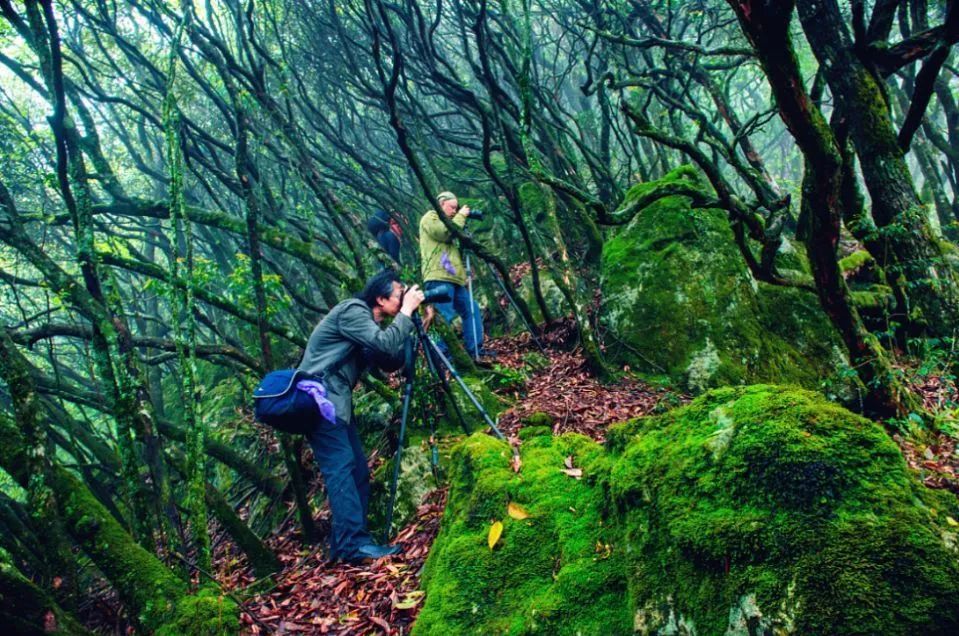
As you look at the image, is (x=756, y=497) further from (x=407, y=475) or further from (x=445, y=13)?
(x=445, y=13)

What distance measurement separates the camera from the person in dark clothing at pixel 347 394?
4.05m

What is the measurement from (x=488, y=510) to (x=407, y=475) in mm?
1924

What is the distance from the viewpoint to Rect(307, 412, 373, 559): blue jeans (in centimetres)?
405

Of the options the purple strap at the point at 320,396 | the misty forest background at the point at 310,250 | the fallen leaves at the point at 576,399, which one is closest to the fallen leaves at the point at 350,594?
the misty forest background at the point at 310,250

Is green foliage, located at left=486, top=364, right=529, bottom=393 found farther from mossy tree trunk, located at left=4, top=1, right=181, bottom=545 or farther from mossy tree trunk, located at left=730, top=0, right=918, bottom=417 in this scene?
mossy tree trunk, located at left=4, top=1, right=181, bottom=545

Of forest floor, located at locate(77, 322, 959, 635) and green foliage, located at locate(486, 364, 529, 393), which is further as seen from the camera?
green foliage, located at locate(486, 364, 529, 393)

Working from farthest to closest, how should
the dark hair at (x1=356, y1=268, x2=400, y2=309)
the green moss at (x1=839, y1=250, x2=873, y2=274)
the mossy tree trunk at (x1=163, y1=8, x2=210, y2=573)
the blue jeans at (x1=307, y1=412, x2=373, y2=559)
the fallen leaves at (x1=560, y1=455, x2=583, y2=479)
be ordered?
the green moss at (x1=839, y1=250, x2=873, y2=274) < the dark hair at (x1=356, y1=268, x2=400, y2=309) < the blue jeans at (x1=307, y1=412, x2=373, y2=559) < the mossy tree trunk at (x1=163, y1=8, x2=210, y2=573) < the fallen leaves at (x1=560, y1=455, x2=583, y2=479)

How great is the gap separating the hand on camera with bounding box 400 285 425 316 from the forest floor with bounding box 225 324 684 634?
1503 millimetres

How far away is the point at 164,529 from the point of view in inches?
142

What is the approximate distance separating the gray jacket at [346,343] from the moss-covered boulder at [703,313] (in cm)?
336

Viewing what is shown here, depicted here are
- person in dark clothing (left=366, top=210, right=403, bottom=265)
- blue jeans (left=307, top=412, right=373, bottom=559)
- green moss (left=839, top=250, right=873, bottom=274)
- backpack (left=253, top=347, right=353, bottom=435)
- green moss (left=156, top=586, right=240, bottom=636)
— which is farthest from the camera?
person in dark clothing (left=366, top=210, right=403, bottom=265)

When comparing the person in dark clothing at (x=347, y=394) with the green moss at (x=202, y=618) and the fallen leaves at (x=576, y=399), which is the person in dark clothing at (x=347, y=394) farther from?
the fallen leaves at (x=576, y=399)

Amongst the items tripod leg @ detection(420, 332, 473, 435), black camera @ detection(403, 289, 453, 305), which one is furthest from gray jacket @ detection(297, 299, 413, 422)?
tripod leg @ detection(420, 332, 473, 435)

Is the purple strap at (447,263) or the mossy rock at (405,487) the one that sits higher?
the purple strap at (447,263)
